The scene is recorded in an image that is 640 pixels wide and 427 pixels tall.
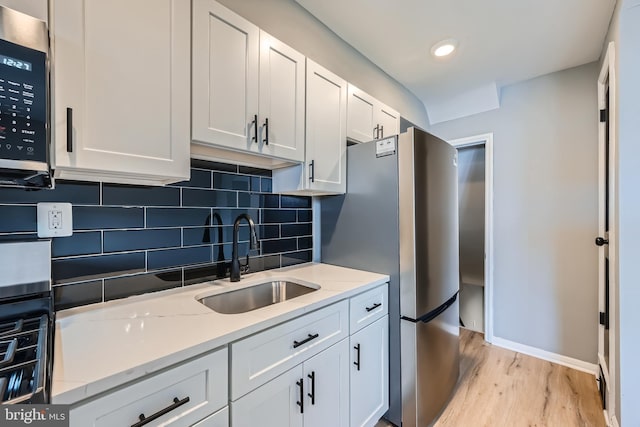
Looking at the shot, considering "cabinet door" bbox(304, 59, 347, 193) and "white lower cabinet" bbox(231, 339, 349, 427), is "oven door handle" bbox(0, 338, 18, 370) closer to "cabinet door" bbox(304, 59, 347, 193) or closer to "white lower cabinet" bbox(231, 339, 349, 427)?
"white lower cabinet" bbox(231, 339, 349, 427)

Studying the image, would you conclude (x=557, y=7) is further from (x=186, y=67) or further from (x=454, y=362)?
(x=454, y=362)

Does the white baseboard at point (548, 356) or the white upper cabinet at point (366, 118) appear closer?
the white upper cabinet at point (366, 118)

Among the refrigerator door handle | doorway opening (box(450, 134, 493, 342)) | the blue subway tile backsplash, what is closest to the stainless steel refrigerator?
the refrigerator door handle

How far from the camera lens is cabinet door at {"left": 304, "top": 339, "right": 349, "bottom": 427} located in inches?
44.5

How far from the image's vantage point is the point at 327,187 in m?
1.67

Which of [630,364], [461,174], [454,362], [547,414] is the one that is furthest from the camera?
[461,174]

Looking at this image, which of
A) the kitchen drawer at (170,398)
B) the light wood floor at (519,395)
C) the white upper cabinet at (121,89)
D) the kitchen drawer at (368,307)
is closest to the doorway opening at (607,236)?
the light wood floor at (519,395)

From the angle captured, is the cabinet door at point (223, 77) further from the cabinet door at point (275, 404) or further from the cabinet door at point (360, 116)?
the cabinet door at point (275, 404)

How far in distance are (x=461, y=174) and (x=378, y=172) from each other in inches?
80.2

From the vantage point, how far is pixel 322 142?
5.38 feet

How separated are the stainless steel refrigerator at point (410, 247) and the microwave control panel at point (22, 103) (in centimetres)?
141

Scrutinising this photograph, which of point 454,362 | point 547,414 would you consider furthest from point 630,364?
point 454,362

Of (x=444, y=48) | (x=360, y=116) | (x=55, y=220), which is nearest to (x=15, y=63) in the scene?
(x=55, y=220)

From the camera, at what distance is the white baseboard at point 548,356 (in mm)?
2150
